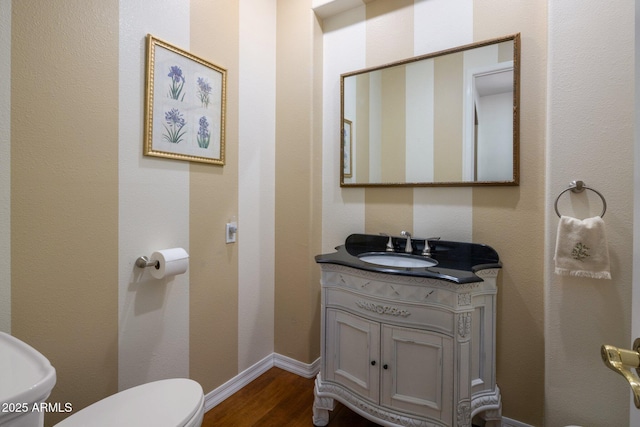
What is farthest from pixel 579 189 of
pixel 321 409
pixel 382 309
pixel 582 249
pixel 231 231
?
pixel 231 231

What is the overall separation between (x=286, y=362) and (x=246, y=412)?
0.48 metres

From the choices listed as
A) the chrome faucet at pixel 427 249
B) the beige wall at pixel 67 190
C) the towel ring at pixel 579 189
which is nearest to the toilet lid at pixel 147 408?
the beige wall at pixel 67 190

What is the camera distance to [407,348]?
4.25ft

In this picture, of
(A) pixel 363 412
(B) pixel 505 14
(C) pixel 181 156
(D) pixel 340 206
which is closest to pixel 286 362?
(A) pixel 363 412

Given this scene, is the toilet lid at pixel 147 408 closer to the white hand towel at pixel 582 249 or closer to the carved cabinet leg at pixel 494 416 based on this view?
the carved cabinet leg at pixel 494 416

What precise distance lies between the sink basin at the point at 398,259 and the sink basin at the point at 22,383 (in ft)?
A: 4.17

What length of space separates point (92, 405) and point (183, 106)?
1311 millimetres

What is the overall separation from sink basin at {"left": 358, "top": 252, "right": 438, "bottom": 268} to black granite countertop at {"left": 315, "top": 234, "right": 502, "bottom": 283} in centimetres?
5

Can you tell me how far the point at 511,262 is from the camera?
149 cm

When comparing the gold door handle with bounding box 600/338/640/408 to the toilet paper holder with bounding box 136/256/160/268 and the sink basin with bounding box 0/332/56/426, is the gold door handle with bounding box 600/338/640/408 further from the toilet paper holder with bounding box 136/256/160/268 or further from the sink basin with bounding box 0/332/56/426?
the toilet paper holder with bounding box 136/256/160/268

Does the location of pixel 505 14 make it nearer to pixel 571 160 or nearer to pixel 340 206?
pixel 571 160

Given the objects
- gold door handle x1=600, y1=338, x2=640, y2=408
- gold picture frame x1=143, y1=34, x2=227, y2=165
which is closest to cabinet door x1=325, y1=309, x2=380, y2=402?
gold door handle x1=600, y1=338, x2=640, y2=408

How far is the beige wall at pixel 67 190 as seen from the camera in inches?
40.6

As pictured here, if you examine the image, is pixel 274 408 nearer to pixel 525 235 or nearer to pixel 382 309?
pixel 382 309
